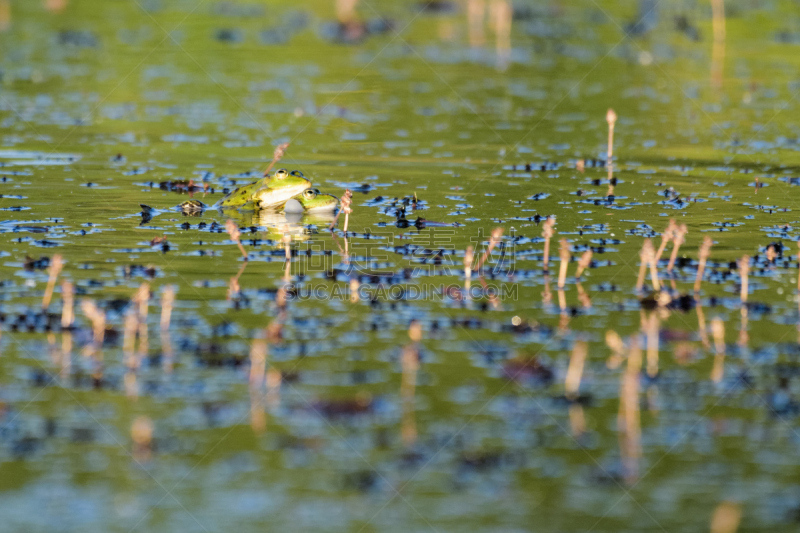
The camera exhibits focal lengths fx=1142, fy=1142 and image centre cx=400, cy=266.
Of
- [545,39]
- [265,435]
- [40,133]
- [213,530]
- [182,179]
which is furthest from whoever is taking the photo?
[545,39]

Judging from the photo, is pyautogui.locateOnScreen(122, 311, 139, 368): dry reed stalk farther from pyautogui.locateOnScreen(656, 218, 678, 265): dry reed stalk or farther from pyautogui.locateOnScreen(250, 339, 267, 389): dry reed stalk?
pyautogui.locateOnScreen(656, 218, 678, 265): dry reed stalk

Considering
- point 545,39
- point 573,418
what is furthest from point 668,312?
point 545,39

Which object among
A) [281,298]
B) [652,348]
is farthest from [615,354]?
[281,298]

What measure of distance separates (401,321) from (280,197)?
3444 millimetres

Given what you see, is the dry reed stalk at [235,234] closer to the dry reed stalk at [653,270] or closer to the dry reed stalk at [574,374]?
the dry reed stalk at [574,374]

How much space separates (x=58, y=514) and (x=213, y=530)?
25.3 inches

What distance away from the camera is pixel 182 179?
11.6m

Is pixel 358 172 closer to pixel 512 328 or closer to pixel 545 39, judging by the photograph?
pixel 512 328

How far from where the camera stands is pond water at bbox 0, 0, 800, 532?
496 cm

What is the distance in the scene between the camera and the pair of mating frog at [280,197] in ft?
33.1

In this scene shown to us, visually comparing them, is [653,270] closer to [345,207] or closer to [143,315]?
[345,207]

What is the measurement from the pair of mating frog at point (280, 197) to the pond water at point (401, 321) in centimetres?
15

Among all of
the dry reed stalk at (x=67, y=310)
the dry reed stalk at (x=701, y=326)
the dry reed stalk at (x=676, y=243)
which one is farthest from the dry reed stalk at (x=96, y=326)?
the dry reed stalk at (x=676, y=243)

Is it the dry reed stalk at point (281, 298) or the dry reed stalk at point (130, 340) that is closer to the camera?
the dry reed stalk at point (130, 340)
